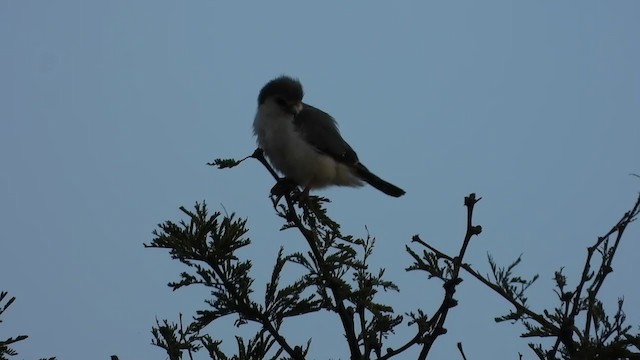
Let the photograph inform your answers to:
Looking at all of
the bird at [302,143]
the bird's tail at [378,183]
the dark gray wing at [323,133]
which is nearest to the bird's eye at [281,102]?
the bird at [302,143]

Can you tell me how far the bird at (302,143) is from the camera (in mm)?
6375

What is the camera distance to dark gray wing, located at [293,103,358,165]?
6621 mm

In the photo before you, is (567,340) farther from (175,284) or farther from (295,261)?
(175,284)

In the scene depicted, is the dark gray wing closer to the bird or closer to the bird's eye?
the bird

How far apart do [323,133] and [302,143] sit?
0.40 metres

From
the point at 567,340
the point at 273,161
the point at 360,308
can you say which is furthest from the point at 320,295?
the point at 273,161

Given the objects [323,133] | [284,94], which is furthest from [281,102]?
[323,133]

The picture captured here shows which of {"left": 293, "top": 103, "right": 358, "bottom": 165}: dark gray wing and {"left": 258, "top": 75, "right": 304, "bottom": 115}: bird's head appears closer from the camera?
{"left": 293, "top": 103, "right": 358, "bottom": 165}: dark gray wing

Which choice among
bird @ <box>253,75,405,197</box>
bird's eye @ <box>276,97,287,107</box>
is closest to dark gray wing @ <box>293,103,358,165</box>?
bird @ <box>253,75,405,197</box>

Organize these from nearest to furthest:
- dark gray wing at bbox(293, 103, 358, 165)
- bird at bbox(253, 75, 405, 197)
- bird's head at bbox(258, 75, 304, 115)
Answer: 1. bird at bbox(253, 75, 405, 197)
2. dark gray wing at bbox(293, 103, 358, 165)
3. bird's head at bbox(258, 75, 304, 115)

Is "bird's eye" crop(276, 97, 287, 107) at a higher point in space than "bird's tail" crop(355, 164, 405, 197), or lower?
higher

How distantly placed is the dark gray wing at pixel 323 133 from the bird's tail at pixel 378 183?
17 cm

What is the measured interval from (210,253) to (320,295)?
54 centimetres

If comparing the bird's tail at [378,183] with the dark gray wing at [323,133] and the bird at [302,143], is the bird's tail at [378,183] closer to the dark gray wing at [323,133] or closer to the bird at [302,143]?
the bird at [302,143]
